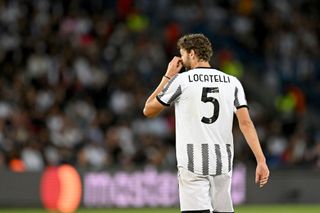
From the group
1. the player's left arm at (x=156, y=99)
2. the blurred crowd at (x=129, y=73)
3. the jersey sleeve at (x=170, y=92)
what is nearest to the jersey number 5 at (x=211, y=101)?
the jersey sleeve at (x=170, y=92)

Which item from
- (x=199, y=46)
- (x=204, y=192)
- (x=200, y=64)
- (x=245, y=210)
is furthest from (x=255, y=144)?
(x=245, y=210)

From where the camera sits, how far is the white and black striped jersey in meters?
7.59

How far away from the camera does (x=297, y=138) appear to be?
18.9 meters

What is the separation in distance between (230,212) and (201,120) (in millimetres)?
753

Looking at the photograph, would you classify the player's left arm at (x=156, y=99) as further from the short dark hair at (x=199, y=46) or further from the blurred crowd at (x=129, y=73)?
the blurred crowd at (x=129, y=73)

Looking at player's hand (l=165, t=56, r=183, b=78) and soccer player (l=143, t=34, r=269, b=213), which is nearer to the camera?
soccer player (l=143, t=34, r=269, b=213)

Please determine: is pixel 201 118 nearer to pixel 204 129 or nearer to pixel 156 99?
pixel 204 129

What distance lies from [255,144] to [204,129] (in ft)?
1.32

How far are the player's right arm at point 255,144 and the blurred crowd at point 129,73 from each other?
9.06 m

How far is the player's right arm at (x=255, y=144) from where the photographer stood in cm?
752

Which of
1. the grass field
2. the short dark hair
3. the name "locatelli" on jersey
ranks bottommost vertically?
the grass field

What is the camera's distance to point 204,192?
7559 millimetres

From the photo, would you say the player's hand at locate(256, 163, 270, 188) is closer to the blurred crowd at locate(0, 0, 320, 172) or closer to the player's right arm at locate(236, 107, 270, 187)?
the player's right arm at locate(236, 107, 270, 187)

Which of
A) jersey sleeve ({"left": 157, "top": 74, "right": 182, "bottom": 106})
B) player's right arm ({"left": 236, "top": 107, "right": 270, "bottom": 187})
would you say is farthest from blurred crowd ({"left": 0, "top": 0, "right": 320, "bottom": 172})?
player's right arm ({"left": 236, "top": 107, "right": 270, "bottom": 187})
